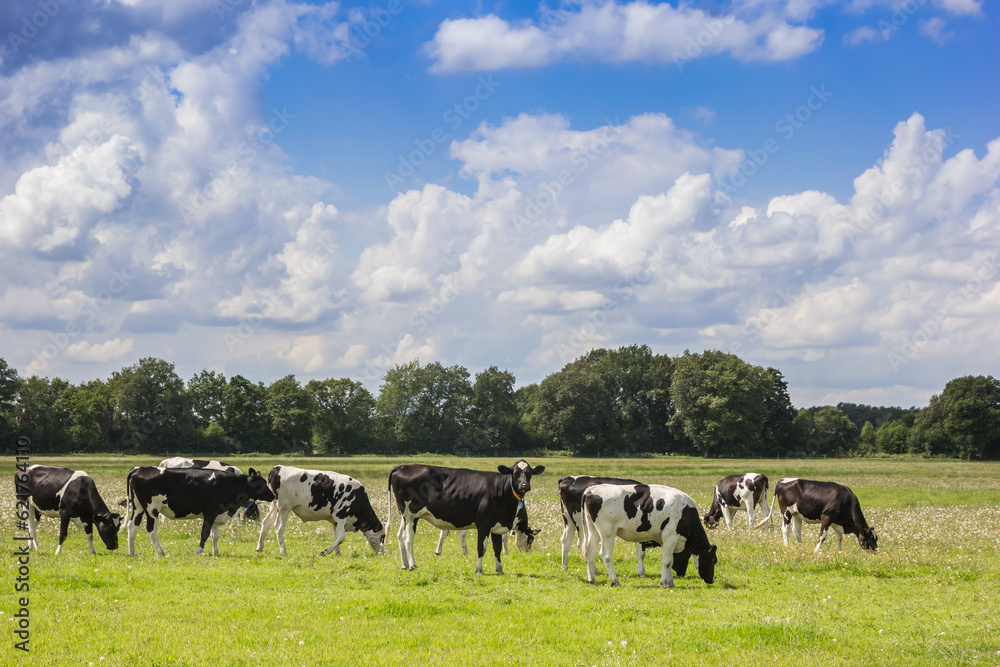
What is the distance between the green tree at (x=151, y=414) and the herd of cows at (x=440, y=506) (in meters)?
85.0

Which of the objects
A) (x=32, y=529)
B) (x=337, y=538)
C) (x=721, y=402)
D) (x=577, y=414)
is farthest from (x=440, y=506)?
(x=577, y=414)

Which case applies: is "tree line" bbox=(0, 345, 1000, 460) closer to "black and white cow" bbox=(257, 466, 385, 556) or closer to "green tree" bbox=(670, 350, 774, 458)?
"green tree" bbox=(670, 350, 774, 458)

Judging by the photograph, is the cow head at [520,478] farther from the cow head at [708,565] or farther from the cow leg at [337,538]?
the cow leg at [337,538]

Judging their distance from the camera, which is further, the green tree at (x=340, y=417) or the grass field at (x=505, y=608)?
the green tree at (x=340, y=417)

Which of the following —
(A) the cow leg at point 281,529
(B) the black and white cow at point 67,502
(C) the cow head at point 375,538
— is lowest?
(C) the cow head at point 375,538

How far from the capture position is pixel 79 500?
18.9 meters

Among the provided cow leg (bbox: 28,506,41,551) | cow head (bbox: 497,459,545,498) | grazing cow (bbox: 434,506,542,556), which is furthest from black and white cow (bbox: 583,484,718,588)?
cow leg (bbox: 28,506,41,551)

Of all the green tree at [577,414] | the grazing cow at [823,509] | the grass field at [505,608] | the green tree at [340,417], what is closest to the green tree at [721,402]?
the green tree at [577,414]

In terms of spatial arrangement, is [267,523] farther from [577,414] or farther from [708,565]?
[577,414]

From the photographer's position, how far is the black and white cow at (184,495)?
18.6 m

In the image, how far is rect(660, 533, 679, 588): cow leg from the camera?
48.5 ft

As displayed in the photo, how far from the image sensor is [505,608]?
488 inches

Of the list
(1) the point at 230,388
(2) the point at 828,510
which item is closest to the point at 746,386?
(1) the point at 230,388

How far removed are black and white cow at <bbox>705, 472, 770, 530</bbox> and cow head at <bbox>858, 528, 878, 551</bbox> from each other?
4.95 metres
